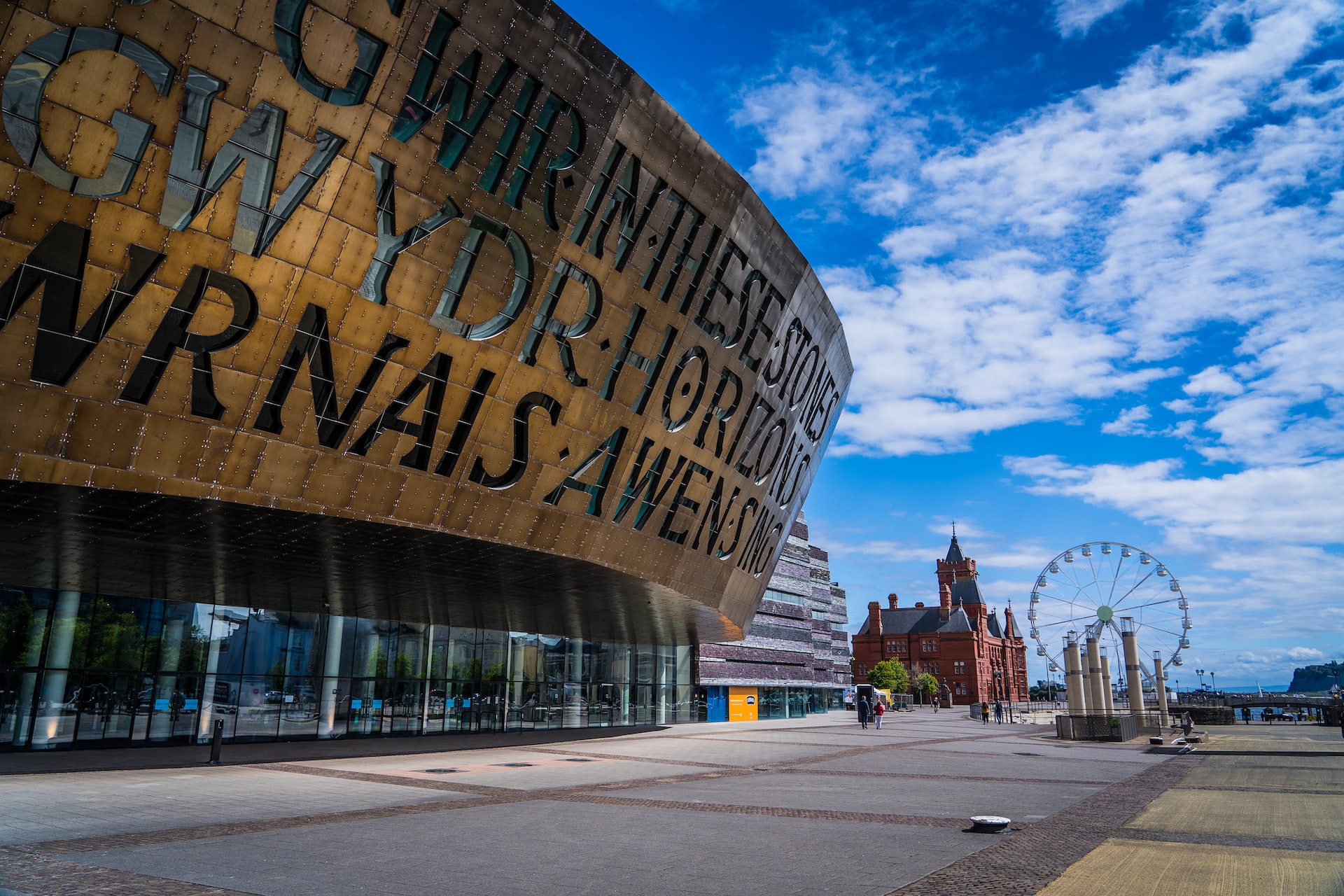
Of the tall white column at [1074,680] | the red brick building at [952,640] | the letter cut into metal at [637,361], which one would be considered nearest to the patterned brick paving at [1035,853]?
the letter cut into metal at [637,361]

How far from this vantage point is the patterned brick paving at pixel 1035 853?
9711 mm

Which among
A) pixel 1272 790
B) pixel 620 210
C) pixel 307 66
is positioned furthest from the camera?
pixel 620 210

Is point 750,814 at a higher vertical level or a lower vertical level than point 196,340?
lower

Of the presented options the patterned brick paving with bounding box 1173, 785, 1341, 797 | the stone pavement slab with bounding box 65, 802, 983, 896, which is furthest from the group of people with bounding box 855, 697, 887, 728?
the stone pavement slab with bounding box 65, 802, 983, 896

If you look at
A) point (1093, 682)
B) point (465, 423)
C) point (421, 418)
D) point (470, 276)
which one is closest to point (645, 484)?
point (465, 423)

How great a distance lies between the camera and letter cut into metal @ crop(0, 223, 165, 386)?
1560 cm

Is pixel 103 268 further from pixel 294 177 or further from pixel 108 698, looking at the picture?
pixel 108 698

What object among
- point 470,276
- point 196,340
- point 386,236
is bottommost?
point 196,340

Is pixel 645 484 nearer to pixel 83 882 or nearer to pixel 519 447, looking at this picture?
pixel 519 447

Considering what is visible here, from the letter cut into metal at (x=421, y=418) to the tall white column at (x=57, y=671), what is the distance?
54.7ft

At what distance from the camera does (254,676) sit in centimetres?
3291

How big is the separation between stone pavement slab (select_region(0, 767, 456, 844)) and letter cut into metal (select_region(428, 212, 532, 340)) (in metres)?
11.0

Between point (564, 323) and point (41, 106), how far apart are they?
12114mm

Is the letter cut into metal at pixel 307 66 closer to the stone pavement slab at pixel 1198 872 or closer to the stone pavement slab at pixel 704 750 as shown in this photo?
the stone pavement slab at pixel 1198 872
